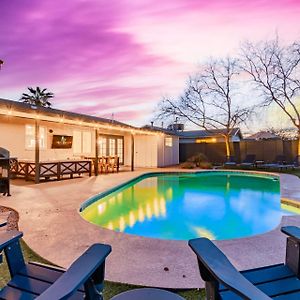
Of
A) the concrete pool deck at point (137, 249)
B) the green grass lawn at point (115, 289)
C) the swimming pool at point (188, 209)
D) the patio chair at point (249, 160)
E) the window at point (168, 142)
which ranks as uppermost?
the window at point (168, 142)

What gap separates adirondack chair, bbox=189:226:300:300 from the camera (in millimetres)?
1216

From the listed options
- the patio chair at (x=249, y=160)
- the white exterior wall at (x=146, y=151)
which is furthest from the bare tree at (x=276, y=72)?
the white exterior wall at (x=146, y=151)

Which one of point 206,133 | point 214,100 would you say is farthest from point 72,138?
point 206,133

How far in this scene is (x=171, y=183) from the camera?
12.3 meters

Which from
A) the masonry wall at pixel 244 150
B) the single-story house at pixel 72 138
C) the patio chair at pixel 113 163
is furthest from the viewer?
the masonry wall at pixel 244 150

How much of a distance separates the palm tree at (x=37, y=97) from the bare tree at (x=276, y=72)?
20143 millimetres

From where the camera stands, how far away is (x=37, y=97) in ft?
88.6

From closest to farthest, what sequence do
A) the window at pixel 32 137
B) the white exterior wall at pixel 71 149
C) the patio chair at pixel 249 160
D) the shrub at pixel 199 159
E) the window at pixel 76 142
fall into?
the white exterior wall at pixel 71 149
the window at pixel 32 137
the window at pixel 76 142
the patio chair at pixel 249 160
the shrub at pixel 199 159

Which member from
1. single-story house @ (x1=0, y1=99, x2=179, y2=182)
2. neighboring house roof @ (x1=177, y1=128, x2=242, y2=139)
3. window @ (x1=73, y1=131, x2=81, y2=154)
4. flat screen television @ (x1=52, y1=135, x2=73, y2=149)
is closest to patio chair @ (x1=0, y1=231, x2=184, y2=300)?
single-story house @ (x1=0, y1=99, x2=179, y2=182)

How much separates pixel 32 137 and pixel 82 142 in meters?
3.32

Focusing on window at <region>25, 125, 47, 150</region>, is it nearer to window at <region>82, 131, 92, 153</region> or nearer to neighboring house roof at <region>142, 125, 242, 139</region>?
window at <region>82, 131, 92, 153</region>

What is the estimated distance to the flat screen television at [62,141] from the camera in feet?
43.0

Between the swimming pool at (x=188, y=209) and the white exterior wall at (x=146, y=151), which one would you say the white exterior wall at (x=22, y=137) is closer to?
the swimming pool at (x=188, y=209)

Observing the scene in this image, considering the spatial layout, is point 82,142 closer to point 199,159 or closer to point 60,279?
point 199,159
